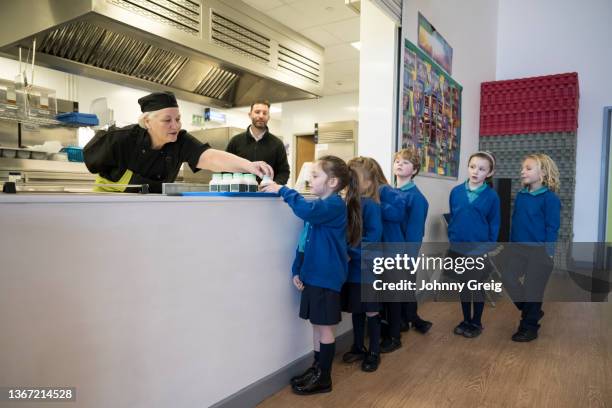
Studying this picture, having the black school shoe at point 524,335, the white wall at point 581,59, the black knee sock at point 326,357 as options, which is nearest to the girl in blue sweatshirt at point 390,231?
the black knee sock at point 326,357

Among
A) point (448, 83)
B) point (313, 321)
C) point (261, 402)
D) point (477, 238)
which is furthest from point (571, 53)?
point (261, 402)

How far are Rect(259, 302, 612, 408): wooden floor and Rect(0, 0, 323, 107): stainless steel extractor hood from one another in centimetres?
218

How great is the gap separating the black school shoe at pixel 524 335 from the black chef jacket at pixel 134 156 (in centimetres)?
235

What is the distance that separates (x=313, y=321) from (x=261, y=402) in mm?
426

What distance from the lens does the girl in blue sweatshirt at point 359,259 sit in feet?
6.87

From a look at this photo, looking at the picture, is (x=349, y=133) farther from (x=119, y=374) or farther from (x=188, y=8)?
(x=119, y=374)

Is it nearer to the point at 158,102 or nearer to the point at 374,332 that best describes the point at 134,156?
the point at 158,102

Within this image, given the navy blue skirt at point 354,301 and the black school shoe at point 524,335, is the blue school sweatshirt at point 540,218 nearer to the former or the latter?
the black school shoe at point 524,335

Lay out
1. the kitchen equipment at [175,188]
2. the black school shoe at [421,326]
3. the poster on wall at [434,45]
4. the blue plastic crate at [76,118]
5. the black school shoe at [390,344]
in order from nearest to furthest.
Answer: the kitchen equipment at [175,188]
the black school shoe at [390,344]
the black school shoe at [421,326]
the poster on wall at [434,45]
the blue plastic crate at [76,118]

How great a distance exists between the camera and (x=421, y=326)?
2.79m

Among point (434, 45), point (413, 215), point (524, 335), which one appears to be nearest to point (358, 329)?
point (413, 215)

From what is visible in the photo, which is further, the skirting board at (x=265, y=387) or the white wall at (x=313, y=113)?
the white wall at (x=313, y=113)

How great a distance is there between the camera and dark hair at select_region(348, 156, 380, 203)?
2.17m

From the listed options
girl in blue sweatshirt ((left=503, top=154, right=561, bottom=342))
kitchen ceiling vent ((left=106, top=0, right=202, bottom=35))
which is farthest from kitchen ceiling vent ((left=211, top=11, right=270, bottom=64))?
girl in blue sweatshirt ((left=503, top=154, right=561, bottom=342))
